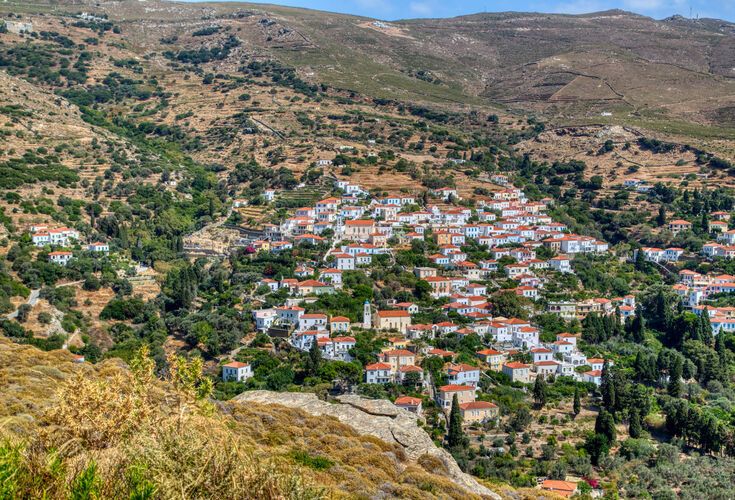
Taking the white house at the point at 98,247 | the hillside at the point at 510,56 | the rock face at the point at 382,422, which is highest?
the hillside at the point at 510,56

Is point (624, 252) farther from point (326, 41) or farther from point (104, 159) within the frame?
point (326, 41)

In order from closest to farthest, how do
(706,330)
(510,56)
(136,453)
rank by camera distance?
(136,453), (706,330), (510,56)

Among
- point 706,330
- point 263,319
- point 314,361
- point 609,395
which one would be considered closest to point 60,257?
point 263,319

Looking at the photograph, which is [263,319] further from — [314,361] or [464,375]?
[464,375]

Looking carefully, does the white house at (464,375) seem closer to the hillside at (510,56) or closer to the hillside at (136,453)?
the hillside at (136,453)

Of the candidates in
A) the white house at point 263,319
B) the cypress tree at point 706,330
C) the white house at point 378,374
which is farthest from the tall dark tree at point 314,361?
the cypress tree at point 706,330

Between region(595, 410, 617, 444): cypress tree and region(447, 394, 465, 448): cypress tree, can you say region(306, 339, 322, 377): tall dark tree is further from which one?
region(595, 410, 617, 444): cypress tree

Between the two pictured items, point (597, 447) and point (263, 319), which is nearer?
point (597, 447)

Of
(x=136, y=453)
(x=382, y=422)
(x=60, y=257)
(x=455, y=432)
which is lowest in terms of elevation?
(x=455, y=432)

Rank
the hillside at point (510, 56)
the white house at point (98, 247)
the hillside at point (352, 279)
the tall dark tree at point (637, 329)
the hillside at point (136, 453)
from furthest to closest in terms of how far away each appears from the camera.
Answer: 1. the hillside at point (510, 56)
2. the white house at point (98, 247)
3. the tall dark tree at point (637, 329)
4. the hillside at point (352, 279)
5. the hillside at point (136, 453)
